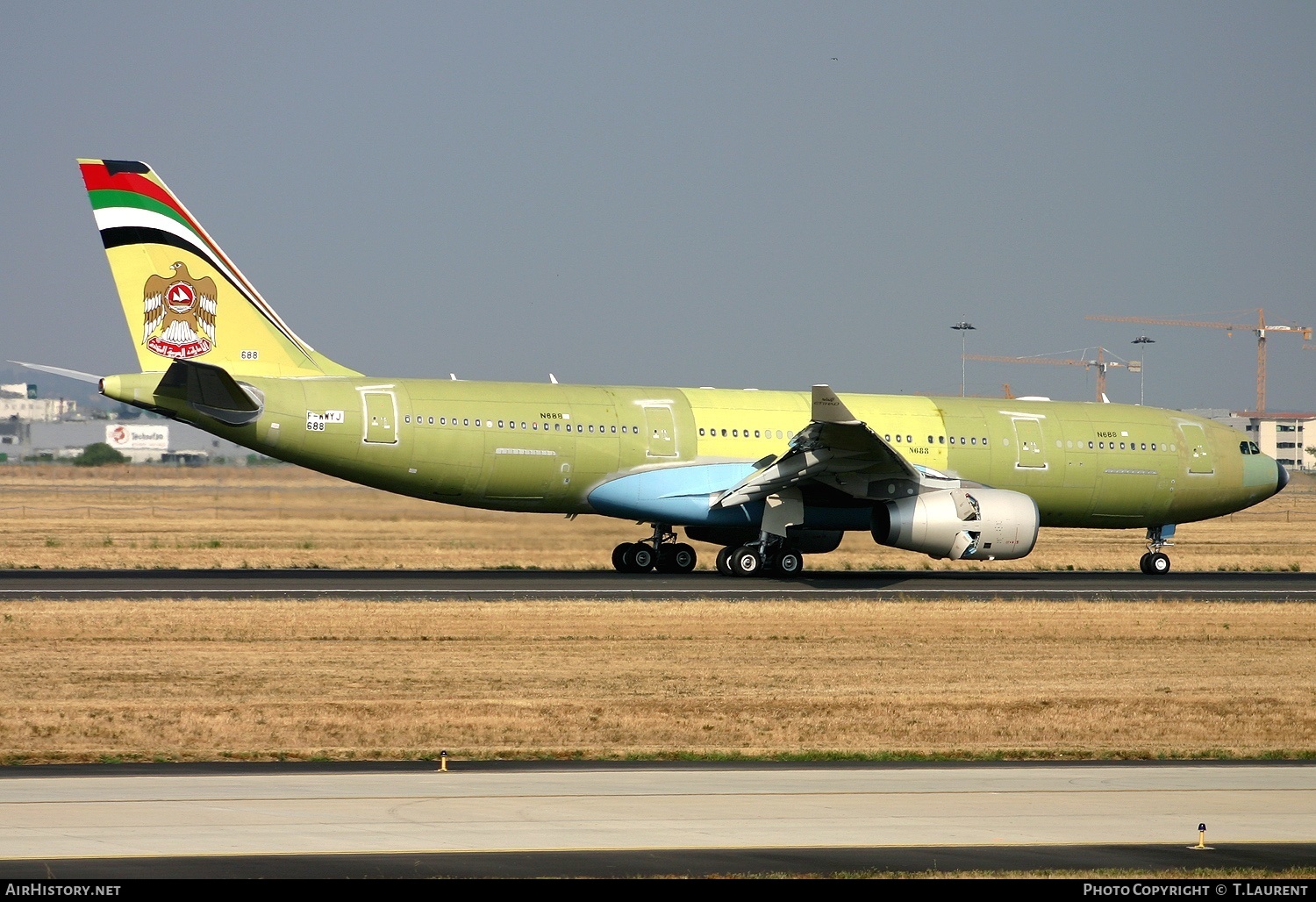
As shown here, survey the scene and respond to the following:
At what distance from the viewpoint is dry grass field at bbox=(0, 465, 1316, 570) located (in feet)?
106

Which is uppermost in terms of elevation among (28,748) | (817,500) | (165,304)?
(165,304)

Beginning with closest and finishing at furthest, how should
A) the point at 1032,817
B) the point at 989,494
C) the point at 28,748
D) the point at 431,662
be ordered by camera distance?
the point at 1032,817, the point at 28,748, the point at 431,662, the point at 989,494

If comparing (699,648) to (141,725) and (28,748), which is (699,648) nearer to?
(141,725)

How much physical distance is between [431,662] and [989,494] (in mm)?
13747

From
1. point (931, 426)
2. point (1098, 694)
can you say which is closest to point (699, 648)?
point (1098, 694)

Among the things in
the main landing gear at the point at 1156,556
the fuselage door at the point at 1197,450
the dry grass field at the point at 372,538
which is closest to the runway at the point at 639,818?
the dry grass field at the point at 372,538

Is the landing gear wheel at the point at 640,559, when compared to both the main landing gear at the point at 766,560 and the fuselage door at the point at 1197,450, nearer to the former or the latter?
the main landing gear at the point at 766,560

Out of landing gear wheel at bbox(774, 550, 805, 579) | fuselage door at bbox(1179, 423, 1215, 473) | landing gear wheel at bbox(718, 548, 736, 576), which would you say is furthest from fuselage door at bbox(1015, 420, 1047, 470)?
landing gear wheel at bbox(718, 548, 736, 576)

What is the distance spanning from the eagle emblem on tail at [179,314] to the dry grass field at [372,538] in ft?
17.6

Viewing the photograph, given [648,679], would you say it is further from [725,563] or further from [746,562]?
[725,563]

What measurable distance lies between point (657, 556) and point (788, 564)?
10.2ft

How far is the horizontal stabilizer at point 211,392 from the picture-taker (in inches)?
1029

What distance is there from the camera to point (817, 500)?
2939 cm

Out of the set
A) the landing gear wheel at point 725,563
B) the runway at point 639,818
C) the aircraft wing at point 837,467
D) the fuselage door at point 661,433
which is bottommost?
the runway at point 639,818
